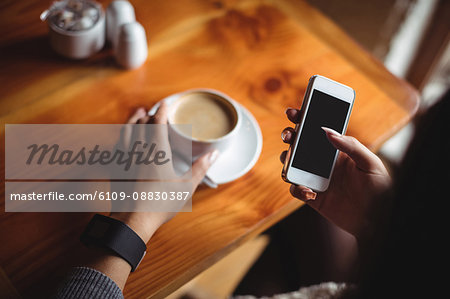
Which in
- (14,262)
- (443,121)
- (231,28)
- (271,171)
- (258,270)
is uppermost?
(443,121)

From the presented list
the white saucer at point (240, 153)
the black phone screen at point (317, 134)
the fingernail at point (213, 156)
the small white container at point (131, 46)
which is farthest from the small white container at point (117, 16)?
the black phone screen at point (317, 134)

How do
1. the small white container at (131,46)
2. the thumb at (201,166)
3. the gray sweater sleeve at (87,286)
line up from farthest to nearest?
the small white container at (131,46) → the thumb at (201,166) → the gray sweater sleeve at (87,286)

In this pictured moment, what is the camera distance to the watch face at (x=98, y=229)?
57 centimetres

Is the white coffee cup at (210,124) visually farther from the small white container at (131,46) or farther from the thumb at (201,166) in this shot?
the small white container at (131,46)

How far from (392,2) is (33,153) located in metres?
1.18

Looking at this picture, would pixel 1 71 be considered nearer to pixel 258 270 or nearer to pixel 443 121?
pixel 258 270

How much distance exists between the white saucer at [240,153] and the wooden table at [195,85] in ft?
0.05

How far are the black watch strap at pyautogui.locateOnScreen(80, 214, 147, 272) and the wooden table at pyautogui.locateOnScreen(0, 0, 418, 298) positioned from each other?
0.03m

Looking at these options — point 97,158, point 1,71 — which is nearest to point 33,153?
point 97,158

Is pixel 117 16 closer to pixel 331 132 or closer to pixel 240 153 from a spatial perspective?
pixel 240 153

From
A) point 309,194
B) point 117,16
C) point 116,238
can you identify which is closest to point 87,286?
point 116,238

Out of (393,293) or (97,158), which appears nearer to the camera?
(393,293)

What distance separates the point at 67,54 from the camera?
78 cm

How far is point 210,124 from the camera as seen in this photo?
2.28ft
